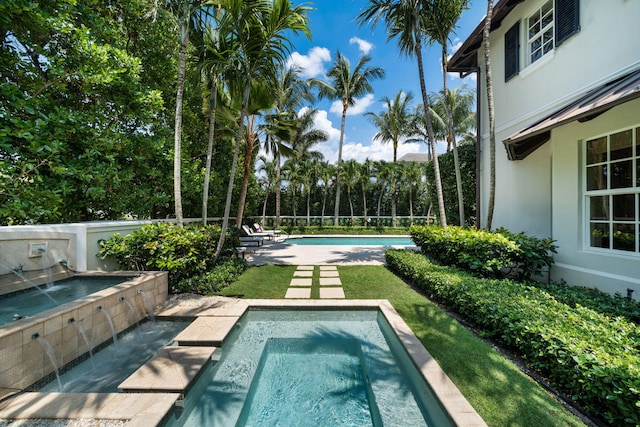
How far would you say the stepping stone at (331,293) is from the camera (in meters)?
5.80

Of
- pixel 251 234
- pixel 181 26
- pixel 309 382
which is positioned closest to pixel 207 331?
pixel 309 382

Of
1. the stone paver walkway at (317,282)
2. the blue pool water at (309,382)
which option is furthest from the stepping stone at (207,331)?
the stone paver walkway at (317,282)

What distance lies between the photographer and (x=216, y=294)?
5.91 m

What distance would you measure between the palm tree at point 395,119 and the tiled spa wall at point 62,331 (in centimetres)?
2245

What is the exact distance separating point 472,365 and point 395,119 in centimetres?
2235

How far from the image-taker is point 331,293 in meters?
6.06

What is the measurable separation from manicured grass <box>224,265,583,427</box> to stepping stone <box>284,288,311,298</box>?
145 mm

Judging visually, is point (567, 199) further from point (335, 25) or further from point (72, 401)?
point (335, 25)

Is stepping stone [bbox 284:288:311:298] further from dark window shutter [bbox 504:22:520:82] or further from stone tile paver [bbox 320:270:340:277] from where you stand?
dark window shutter [bbox 504:22:520:82]

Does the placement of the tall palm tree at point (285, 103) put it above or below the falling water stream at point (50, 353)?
above

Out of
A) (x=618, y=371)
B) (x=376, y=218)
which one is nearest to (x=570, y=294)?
(x=618, y=371)

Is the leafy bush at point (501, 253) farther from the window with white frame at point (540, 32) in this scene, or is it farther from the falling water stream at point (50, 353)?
the falling water stream at point (50, 353)

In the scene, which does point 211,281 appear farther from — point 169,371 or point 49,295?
point 169,371

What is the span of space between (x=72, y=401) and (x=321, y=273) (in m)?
5.85
